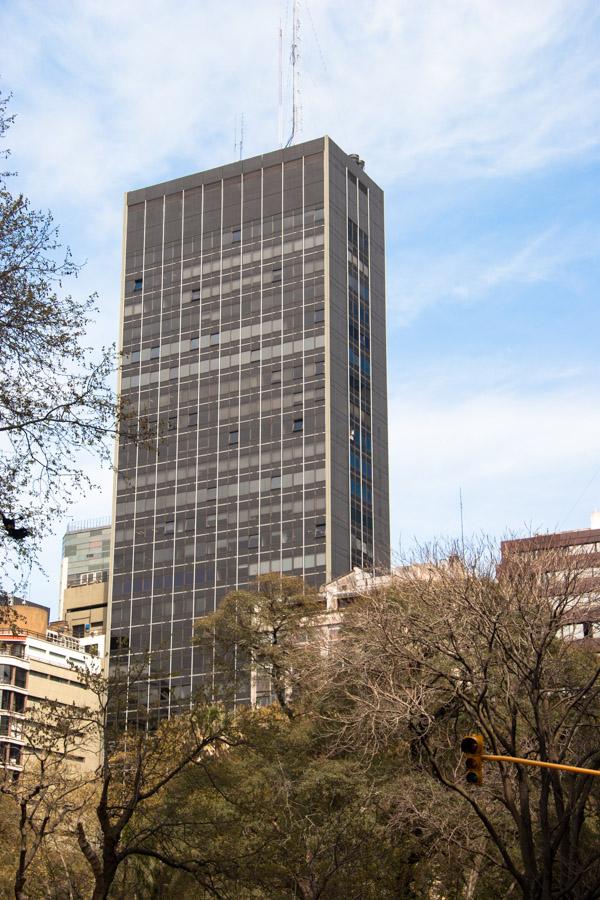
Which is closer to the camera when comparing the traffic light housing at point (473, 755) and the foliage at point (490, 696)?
the traffic light housing at point (473, 755)

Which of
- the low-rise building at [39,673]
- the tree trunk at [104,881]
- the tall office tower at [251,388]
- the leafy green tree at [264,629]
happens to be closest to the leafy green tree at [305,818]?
the tree trunk at [104,881]

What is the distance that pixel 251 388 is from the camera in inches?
5002

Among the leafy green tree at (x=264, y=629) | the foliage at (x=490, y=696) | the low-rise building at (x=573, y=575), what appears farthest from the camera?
the leafy green tree at (x=264, y=629)

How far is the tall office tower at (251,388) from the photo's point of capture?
121375 mm

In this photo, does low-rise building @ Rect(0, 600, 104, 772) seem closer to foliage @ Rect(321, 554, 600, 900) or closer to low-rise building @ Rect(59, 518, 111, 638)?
low-rise building @ Rect(59, 518, 111, 638)

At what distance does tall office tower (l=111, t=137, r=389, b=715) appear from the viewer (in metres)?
121

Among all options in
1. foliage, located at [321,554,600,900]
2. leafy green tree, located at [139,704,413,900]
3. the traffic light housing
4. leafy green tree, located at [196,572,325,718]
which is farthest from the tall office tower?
the traffic light housing

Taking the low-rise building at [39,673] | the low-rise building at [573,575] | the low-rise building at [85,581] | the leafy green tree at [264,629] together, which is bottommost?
the low-rise building at [573,575]

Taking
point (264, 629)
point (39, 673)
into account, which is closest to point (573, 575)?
point (264, 629)

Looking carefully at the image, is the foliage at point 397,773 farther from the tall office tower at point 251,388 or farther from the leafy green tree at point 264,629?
the tall office tower at point 251,388

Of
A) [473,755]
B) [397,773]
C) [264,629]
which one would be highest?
[264,629]

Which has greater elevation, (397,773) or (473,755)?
(397,773)

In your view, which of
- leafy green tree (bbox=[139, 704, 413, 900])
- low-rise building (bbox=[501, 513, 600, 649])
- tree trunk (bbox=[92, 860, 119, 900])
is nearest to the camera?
tree trunk (bbox=[92, 860, 119, 900])

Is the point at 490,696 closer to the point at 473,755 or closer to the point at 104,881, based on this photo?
the point at 104,881
